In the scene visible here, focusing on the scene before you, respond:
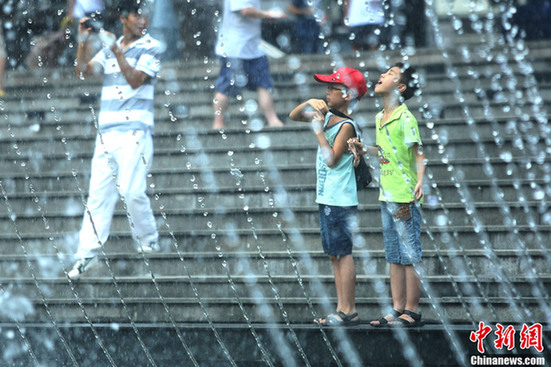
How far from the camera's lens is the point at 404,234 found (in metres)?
4.84

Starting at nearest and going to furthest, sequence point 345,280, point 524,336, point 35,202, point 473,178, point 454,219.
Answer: point 524,336, point 345,280, point 454,219, point 473,178, point 35,202

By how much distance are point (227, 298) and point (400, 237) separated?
1190 millimetres

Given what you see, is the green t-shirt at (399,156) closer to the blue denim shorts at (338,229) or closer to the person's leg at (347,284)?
the blue denim shorts at (338,229)

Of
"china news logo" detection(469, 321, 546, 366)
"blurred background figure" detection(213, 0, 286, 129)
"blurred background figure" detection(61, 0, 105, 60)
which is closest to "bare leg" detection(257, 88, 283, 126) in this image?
"blurred background figure" detection(213, 0, 286, 129)

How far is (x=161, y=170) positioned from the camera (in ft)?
23.0

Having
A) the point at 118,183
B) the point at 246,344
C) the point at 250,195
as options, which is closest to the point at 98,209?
the point at 118,183

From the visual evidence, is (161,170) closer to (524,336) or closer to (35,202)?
(35,202)

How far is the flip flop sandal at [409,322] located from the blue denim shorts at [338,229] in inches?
18.3

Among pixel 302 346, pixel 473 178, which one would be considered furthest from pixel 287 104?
pixel 302 346

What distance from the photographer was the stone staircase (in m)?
5.29

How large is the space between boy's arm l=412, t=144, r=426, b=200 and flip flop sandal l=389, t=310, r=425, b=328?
0.63 meters

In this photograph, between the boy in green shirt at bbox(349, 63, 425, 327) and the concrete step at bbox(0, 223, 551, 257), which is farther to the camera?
the concrete step at bbox(0, 223, 551, 257)

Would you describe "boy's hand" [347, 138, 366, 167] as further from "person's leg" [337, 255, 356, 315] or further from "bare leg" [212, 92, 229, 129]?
"bare leg" [212, 92, 229, 129]

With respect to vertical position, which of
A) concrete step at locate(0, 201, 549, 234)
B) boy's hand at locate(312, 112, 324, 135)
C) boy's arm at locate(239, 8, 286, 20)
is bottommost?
concrete step at locate(0, 201, 549, 234)
